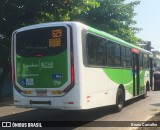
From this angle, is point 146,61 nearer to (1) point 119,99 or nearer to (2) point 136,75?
(2) point 136,75

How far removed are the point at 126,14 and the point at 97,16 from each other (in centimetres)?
335

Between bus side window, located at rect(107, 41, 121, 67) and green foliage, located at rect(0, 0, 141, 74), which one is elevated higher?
green foliage, located at rect(0, 0, 141, 74)

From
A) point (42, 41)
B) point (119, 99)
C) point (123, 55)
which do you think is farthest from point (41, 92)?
point (123, 55)

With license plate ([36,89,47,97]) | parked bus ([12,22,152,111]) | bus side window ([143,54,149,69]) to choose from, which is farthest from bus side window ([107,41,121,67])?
bus side window ([143,54,149,69])

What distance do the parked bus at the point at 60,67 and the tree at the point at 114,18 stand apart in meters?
17.3

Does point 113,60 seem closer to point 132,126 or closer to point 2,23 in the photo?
point 132,126

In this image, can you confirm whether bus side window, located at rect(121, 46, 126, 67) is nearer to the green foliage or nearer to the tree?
the green foliage

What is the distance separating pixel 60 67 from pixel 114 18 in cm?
2096

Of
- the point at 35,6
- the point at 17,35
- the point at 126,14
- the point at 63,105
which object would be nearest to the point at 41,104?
the point at 63,105

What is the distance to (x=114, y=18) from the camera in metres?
30.1

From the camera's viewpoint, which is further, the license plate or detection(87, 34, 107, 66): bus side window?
detection(87, 34, 107, 66): bus side window

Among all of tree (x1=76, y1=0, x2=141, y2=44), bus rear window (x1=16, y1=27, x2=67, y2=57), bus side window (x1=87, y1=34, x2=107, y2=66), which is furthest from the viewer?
tree (x1=76, y1=0, x2=141, y2=44)

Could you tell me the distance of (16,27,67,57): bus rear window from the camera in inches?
395

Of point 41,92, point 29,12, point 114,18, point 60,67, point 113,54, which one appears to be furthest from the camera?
point 114,18
